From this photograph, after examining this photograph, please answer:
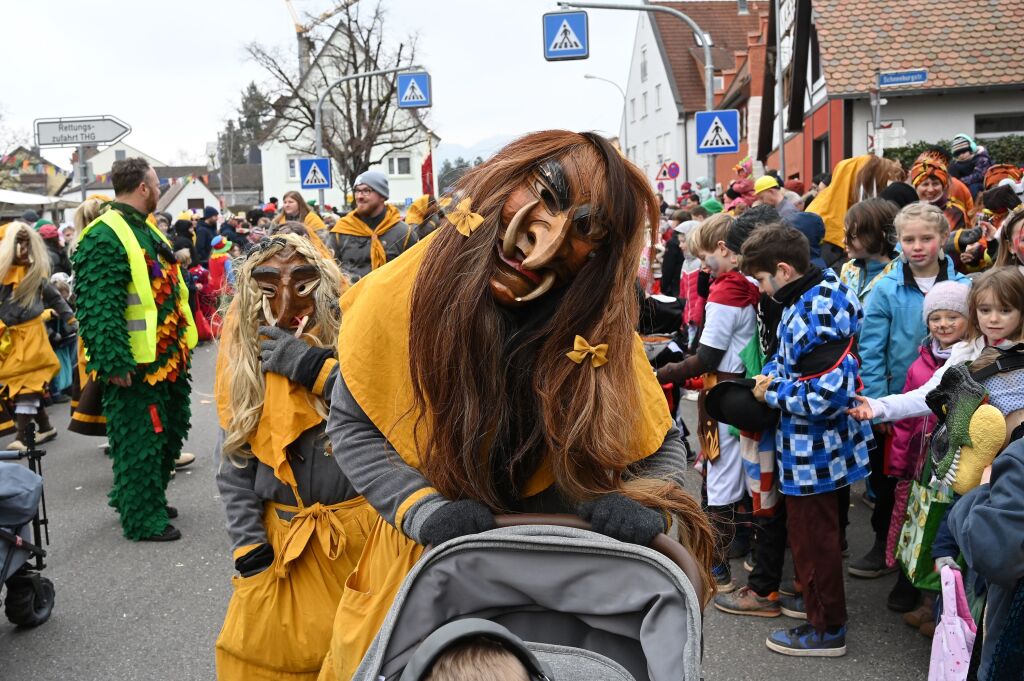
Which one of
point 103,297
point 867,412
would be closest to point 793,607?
point 867,412

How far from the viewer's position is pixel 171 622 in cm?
475

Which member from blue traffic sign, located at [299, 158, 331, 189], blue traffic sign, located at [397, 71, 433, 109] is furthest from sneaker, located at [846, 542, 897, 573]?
blue traffic sign, located at [397, 71, 433, 109]

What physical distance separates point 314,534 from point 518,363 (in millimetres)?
1264

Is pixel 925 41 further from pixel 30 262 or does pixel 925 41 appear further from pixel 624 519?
pixel 624 519

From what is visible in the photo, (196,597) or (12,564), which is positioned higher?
(12,564)

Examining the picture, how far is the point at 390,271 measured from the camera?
209cm

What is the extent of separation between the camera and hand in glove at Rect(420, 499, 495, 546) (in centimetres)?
189

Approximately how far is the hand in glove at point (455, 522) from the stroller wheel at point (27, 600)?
11.8ft

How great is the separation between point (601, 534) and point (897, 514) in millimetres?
3195

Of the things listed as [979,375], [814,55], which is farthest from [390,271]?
[814,55]

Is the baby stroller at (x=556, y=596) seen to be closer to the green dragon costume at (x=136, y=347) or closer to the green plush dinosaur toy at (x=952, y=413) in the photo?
the green plush dinosaur toy at (x=952, y=413)

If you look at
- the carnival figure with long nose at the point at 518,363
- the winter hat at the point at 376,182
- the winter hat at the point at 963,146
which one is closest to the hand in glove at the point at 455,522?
the carnival figure with long nose at the point at 518,363

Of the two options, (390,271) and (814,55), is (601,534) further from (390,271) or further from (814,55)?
(814,55)

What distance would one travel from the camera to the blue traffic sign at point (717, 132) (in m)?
13.6
